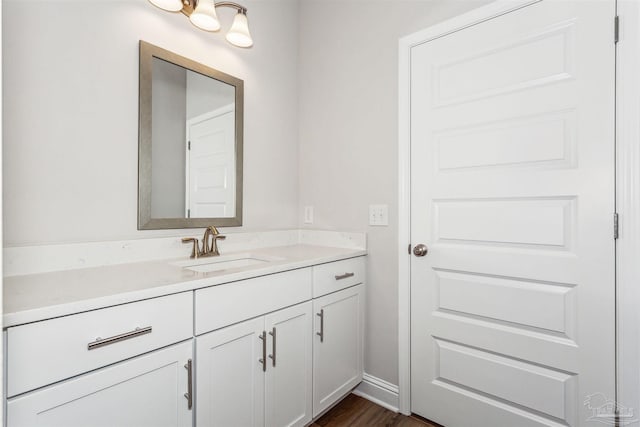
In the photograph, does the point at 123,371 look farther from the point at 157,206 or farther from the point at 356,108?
the point at 356,108

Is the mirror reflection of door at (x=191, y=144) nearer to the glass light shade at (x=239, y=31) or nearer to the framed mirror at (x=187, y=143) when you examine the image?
the framed mirror at (x=187, y=143)

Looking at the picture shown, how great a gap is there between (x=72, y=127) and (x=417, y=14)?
1.73 m

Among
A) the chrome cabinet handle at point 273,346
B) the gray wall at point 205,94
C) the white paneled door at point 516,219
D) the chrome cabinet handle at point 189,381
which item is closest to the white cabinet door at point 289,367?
the chrome cabinet handle at point 273,346

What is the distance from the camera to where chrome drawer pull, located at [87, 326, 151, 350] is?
0.92 meters

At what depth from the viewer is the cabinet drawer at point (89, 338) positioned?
821mm

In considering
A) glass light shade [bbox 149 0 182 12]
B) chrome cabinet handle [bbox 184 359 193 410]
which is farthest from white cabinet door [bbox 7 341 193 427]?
glass light shade [bbox 149 0 182 12]

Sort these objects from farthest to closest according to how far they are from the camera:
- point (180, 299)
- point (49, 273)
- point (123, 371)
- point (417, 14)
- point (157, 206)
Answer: point (417, 14) → point (157, 206) → point (49, 273) → point (180, 299) → point (123, 371)

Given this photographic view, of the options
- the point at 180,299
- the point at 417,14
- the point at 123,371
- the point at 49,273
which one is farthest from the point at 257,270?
the point at 417,14

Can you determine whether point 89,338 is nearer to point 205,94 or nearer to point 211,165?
point 211,165

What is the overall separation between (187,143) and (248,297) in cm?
89

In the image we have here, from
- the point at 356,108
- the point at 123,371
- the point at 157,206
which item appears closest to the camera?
the point at 123,371

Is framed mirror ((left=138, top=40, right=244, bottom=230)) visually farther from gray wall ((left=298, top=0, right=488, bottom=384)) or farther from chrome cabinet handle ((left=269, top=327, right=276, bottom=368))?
chrome cabinet handle ((left=269, top=327, right=276, bottom=368))

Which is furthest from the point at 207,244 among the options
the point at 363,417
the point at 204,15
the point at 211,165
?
the point at 363,417

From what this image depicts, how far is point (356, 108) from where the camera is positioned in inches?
79.5
